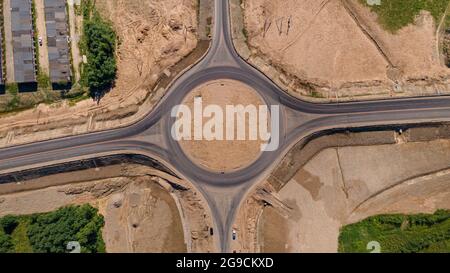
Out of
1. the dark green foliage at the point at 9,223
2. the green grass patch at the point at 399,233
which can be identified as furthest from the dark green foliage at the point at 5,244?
the green grass patch at the point at 399,233

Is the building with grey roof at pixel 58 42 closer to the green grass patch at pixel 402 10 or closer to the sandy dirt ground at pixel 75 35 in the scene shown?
the sandy dirt ground at pixel 75 35

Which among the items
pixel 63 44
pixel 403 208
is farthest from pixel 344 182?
pixel 63 44

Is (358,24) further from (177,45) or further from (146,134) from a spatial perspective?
(146,134)

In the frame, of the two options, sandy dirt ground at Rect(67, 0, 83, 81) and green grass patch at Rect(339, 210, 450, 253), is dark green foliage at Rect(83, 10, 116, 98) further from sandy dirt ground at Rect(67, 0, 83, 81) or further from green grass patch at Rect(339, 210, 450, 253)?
green grass patch at Rect(339, 210, 450, 253)

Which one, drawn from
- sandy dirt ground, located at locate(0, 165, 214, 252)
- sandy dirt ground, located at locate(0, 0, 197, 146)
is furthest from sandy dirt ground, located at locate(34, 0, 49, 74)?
sandy dirt ground, located at locate(0, 165, 214, 252)

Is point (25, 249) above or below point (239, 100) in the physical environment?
below
